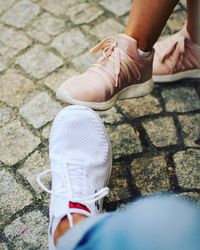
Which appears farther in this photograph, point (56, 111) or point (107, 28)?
point (107, 28)

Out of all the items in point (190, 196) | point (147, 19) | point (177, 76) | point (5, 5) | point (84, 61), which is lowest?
point (190, 196)

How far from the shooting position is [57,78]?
78.8 inches

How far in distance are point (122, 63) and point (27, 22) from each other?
0.83 meters

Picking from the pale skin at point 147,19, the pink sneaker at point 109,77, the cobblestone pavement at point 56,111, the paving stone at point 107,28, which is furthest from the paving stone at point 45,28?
the pale skin at point 147,19

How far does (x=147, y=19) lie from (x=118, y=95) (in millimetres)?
338

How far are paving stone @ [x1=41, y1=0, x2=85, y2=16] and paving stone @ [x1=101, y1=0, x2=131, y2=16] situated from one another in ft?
0.52

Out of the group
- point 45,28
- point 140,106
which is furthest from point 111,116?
point 45,28

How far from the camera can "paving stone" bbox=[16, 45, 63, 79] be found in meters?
2.03

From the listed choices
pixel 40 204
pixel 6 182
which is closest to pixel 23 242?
pixel 40 204

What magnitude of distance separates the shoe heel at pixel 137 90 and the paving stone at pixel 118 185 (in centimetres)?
31

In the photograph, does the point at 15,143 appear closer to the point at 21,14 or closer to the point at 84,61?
the point at 84,61

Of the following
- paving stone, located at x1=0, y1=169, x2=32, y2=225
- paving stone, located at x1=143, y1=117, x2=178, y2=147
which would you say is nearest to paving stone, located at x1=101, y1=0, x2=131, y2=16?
paving stone, located at x1=143, y1=117, x2=178, y2=147

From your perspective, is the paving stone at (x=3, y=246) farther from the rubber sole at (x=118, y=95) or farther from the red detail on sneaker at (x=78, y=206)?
the rubber sole at (x=118, y=95)

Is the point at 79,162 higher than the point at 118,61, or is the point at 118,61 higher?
the point at 118,61
